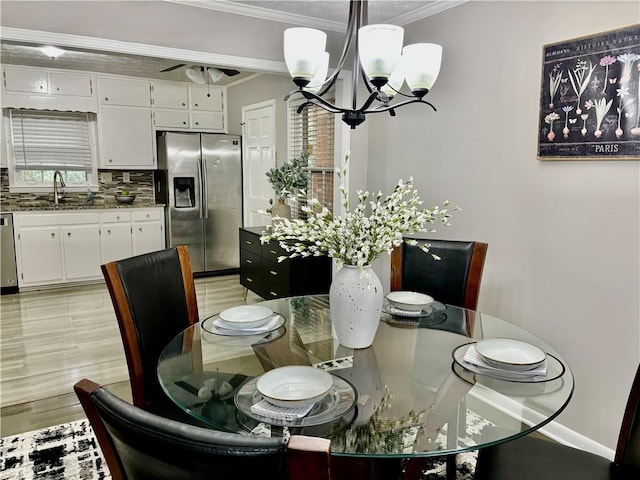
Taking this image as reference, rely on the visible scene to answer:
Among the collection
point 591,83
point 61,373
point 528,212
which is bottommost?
point 61,373

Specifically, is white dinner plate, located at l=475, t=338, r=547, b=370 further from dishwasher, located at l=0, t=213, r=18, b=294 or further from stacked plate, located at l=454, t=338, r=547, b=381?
dishwasher, located at l=0, t=213, r=18, b=294

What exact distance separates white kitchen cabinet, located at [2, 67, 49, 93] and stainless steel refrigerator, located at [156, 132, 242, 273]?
4.46 feet

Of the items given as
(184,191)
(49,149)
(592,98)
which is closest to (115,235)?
(184,191)

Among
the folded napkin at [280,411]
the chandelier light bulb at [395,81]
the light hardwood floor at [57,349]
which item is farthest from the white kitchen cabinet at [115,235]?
the folded napkin at [280,411]

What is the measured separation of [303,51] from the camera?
1707mm

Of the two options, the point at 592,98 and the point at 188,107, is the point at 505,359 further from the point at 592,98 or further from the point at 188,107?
the point at 188,107

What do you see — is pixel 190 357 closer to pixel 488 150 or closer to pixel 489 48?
pixel 488 150

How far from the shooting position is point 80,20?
277 cm

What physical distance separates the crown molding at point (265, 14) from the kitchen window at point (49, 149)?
3.42m

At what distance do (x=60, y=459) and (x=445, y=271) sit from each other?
2.08 meters

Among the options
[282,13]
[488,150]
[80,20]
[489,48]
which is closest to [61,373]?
[80,20]

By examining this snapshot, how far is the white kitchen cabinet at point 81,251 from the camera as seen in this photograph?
5.37 m

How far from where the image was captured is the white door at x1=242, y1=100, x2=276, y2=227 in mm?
5416

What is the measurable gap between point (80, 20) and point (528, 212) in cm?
277
